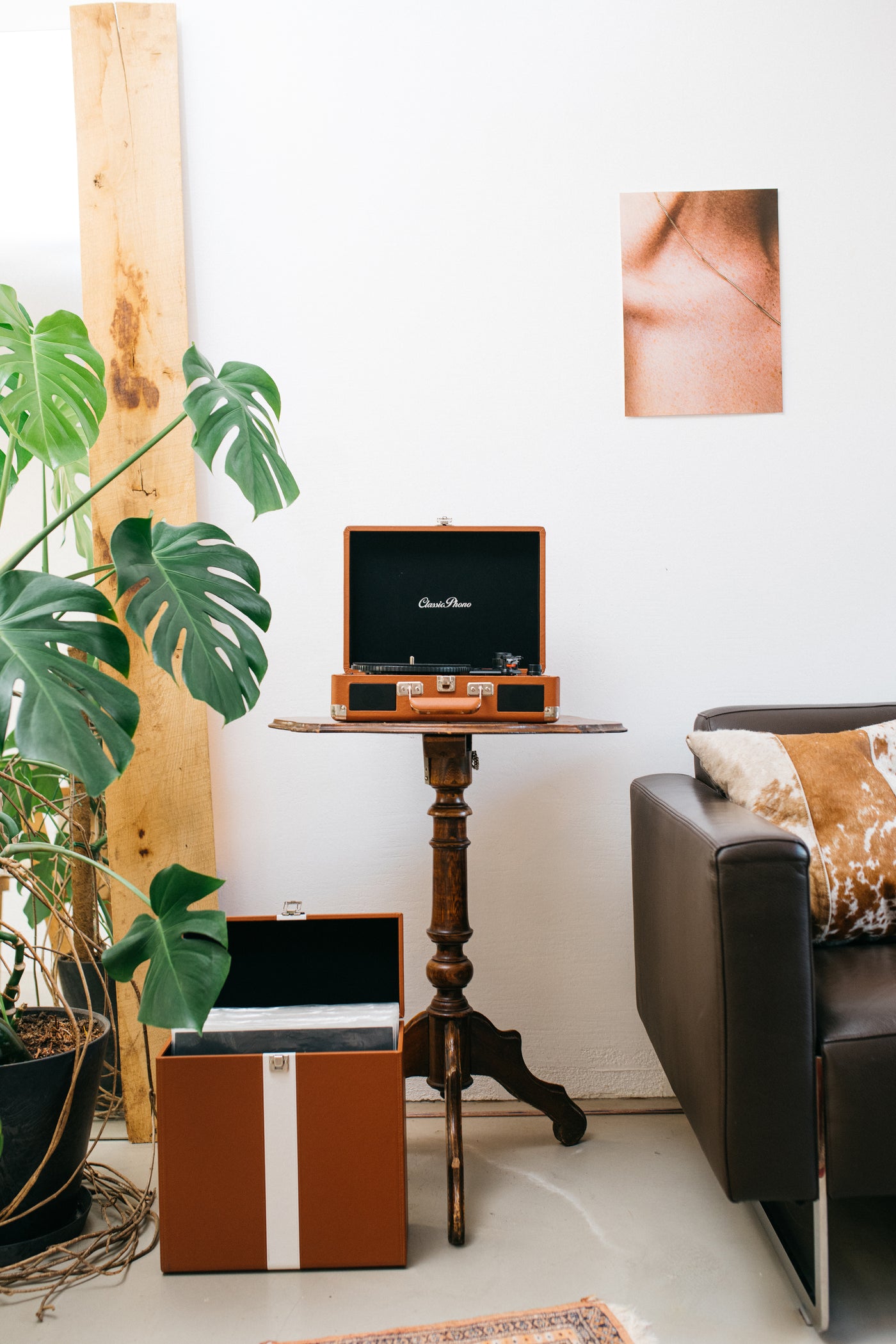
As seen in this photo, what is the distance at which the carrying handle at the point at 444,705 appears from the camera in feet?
4.95

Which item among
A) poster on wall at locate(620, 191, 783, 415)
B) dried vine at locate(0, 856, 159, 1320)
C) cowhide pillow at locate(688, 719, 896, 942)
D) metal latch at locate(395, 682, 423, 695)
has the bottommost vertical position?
dried vine at locate(0, 856, 159, 1320)

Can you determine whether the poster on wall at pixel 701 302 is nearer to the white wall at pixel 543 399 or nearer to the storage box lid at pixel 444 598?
the white wall at pixel 543 399

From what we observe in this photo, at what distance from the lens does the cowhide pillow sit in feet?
4.98

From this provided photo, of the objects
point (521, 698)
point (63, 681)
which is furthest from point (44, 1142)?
point (521, 698)

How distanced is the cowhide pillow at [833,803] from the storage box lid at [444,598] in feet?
1.38

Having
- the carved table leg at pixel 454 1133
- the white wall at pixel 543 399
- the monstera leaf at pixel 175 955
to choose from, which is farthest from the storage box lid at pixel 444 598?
the carved table leg at pixel 454 1133

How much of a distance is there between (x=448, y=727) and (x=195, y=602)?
17.1 inches

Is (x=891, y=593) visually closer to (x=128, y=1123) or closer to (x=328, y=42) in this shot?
(x=328, y=42)

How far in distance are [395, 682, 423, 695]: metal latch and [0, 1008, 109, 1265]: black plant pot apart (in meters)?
0.75

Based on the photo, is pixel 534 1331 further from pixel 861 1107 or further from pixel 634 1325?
pixel 861 1107

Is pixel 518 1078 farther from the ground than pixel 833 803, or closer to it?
closer to it

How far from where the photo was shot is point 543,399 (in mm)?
2055

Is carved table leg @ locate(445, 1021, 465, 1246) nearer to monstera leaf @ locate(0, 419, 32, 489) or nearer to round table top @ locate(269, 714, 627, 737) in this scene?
round table top @ locate(269, 714, 627, 737)

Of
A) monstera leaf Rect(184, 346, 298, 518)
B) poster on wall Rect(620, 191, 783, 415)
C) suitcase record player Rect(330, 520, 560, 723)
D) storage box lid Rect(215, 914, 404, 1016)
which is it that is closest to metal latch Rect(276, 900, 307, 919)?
storage box lid Rect(215, 914, 404, 1016)
